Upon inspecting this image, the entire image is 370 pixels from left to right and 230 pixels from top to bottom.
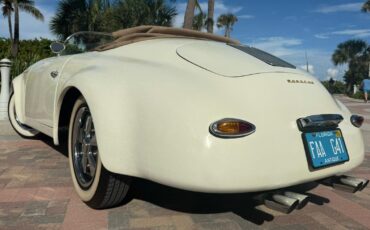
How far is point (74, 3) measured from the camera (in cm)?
1983

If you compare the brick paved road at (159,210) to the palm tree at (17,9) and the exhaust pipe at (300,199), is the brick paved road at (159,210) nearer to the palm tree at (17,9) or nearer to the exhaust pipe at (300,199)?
the exhaust pipe at (300,199)

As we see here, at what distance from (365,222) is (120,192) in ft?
5.56

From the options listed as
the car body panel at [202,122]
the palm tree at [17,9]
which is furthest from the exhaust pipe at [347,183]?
the palm tree at [17,9]

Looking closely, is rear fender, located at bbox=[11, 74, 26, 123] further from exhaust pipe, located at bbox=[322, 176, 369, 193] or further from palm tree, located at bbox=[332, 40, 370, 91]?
palm tree, located at bbox=[332, 40, 370, 91]

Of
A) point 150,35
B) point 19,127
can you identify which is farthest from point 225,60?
point 19,127

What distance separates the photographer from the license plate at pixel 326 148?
2.46 m

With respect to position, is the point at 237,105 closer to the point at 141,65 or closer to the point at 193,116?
the point at 193,116

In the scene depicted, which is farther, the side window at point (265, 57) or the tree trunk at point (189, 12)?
the tree trunk at point (189, 12)

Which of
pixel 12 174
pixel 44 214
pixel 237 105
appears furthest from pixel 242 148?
pixel 12 174

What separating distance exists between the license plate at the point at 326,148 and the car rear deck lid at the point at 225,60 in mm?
533

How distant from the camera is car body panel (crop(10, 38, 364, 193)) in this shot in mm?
2248

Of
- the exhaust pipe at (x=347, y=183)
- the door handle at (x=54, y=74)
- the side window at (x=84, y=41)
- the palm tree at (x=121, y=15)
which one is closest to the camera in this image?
the exhaust pipe at (x=347, y=183)

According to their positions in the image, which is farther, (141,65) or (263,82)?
(141,65)

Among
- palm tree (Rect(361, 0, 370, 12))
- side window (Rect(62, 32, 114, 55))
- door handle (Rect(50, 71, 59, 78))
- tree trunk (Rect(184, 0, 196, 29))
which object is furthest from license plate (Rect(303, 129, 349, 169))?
palm tree (Rect(361, 0, 370, 12))
